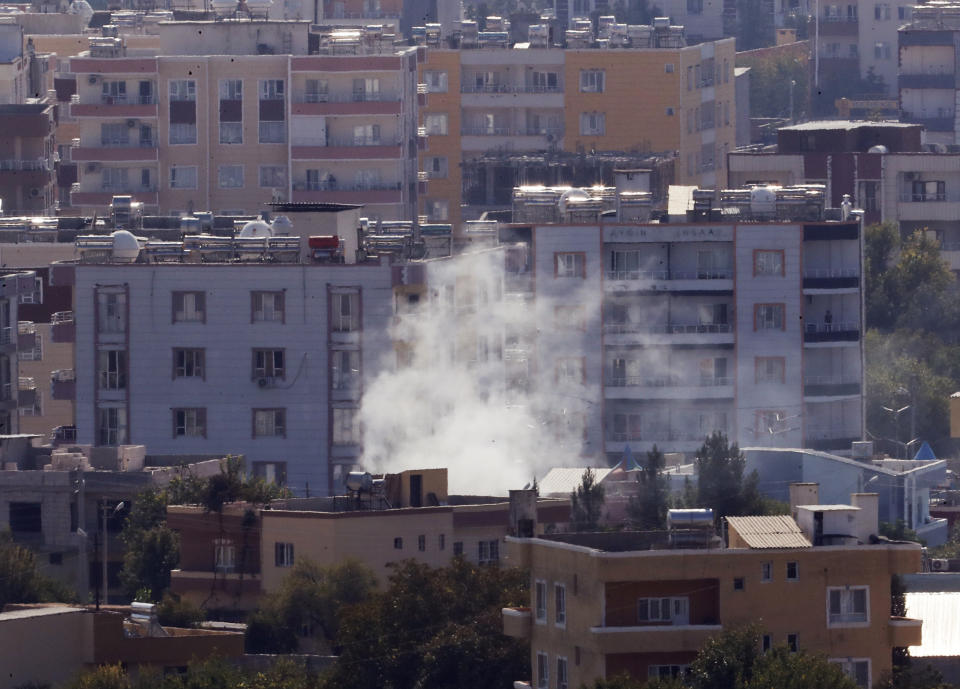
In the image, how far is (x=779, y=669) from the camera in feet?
158

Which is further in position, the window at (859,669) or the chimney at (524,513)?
the chimney at (524,513)

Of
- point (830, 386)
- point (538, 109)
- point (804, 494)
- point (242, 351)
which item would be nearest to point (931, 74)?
point (538, 109)

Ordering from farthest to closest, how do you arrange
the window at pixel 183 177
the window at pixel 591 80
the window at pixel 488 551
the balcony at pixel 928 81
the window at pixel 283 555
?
the balcony at pixel 928 81
the window at pixel 591 80
the window at pixel 183 177
the window at pixel 488 551
the window at pixel 283 555

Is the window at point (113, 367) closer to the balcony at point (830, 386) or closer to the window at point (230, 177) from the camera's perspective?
the balcony at point (830, 386)

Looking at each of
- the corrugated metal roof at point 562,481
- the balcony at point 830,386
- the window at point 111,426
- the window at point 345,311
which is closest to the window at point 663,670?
the corrugated metal roof at point 562,481

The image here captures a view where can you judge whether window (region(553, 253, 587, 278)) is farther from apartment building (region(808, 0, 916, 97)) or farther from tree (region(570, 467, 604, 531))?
apartment building (region(808, 0, 916, 97))

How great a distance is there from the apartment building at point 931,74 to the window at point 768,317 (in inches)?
Answer: 2179

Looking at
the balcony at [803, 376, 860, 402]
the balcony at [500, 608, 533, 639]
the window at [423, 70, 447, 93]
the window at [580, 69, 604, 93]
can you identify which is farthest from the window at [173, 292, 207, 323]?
the window at [580, 69, 604, 93]

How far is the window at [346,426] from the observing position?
8319 centimetres

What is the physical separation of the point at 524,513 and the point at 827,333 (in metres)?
39.7

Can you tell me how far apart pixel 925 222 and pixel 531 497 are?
71.1m

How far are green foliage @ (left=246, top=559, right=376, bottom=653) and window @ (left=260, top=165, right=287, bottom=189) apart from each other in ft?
170

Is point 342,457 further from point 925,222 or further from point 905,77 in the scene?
point 905,77

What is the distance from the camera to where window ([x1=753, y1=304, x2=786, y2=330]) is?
9256 centimetres
